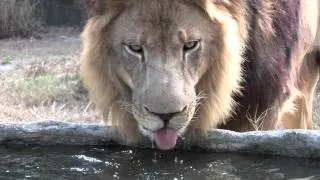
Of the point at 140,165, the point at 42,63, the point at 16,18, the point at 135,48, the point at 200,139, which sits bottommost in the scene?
the point at 140,165

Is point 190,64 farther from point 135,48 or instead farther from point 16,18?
point 16,18

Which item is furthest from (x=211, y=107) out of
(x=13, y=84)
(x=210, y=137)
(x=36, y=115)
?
(x=13, y=84)

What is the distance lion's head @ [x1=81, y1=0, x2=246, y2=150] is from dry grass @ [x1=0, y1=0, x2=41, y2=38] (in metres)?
9.61

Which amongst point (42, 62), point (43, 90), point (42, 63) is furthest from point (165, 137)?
point (42, 62)

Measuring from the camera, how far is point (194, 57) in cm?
328

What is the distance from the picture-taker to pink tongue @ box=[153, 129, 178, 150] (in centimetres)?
311

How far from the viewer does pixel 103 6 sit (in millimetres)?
3510

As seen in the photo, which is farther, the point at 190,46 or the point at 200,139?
the point at 200,139

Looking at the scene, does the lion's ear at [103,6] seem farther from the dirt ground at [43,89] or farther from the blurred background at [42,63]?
the dirt ground at [43,89]

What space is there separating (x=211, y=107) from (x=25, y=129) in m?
0.94

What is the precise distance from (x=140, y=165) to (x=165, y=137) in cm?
34

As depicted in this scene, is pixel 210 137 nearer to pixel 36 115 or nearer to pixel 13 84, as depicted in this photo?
pixel 36 115

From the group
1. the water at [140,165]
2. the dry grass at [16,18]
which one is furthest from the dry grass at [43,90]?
the water at [140,165]

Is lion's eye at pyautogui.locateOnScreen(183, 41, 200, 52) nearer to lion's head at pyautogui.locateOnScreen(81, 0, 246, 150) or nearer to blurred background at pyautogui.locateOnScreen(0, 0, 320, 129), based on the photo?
lion's head at pyautogui.locateOnScreen(81, 0, 246, 150)
